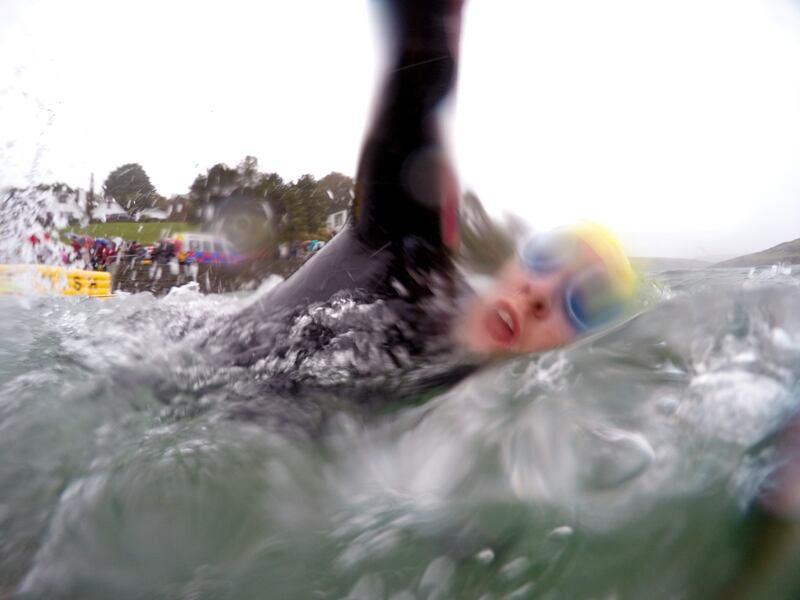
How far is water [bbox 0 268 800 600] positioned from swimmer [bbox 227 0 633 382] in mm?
146

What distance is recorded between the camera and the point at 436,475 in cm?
90

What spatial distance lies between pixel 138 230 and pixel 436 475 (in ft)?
4.68

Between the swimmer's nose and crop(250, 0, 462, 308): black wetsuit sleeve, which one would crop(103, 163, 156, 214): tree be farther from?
the swimmer's nose

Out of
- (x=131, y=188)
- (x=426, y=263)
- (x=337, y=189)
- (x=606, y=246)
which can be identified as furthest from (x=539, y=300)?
(x=131, y=188)

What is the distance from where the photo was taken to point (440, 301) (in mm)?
1496

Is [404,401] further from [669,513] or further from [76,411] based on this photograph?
[76,411]

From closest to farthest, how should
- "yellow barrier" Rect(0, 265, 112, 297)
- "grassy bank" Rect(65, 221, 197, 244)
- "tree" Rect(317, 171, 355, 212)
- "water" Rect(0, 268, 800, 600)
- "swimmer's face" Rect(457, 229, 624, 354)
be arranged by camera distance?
"water" Rect(0, 268, 800, 600)
"swimmer's face" Rect(457, 229, 624, 354)
"tree" Rect(317, 171, 355, 212)
"grassy bank" Rect(65, 221, 197, 244)
"yellow barrier" Rect(0, 265, 112, 297)

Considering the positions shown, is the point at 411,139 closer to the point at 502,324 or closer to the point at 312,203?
the point at 312,203

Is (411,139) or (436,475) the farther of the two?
(411,139)

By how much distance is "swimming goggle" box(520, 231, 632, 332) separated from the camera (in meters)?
1.35

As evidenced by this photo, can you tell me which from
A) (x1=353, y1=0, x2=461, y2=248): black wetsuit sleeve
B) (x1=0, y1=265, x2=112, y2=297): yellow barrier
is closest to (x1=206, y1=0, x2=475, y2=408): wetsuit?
(x1=353, y1=0, x2=461, y2=248): black wetsuit sleeve

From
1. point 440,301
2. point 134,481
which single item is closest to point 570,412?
point 440,301

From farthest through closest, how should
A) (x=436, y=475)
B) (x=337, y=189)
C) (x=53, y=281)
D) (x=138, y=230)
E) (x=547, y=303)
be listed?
(x=53, y=281), (x=138, y=230), (x=337, y=189), (x=547, y=303), (x=436, y=475)

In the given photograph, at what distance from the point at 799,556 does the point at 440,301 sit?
1032 mm
